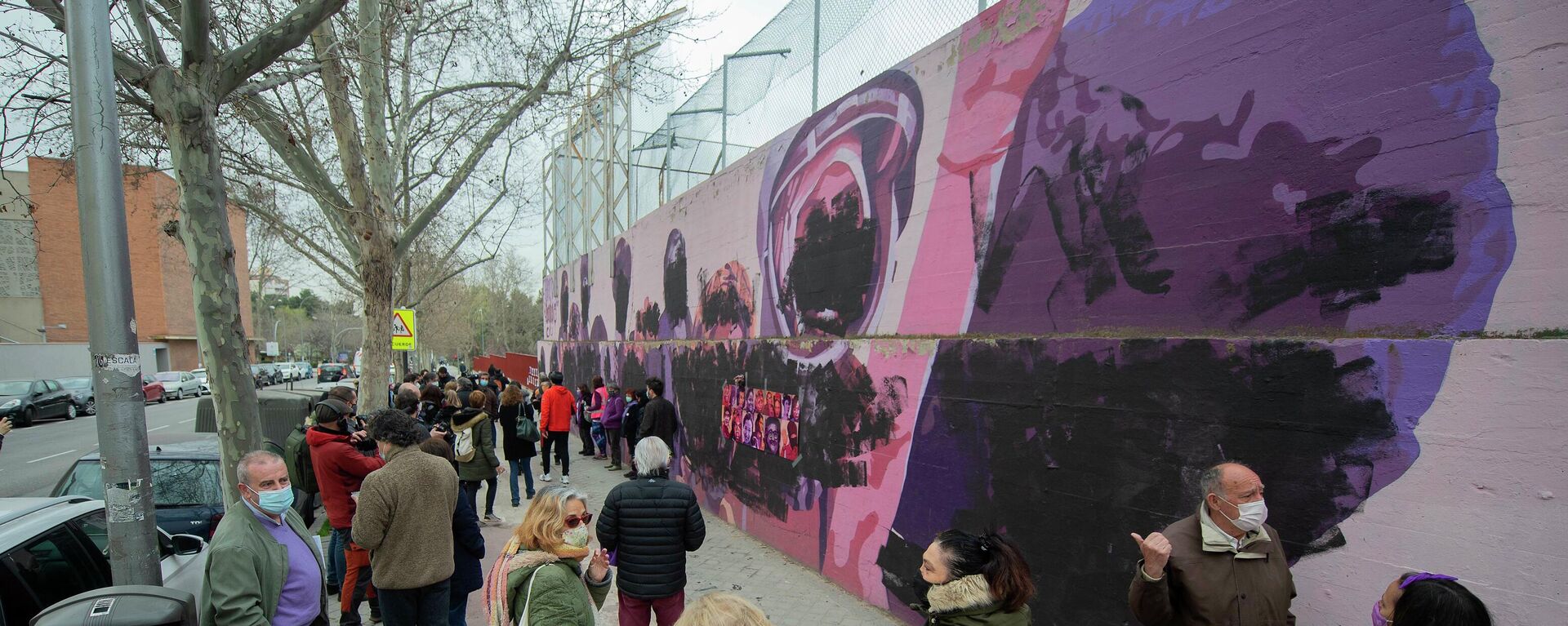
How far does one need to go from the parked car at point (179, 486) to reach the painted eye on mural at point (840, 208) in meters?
4.94

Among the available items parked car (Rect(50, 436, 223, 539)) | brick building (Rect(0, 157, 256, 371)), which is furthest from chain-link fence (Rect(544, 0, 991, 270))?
brick building (Rect(0, 157, 256, 371))

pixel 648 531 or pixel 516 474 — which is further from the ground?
pixel 648 531

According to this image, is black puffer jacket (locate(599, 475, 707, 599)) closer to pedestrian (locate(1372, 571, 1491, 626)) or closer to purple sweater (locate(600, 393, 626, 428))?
pedestrian (locate(1372, 571, 1491, 626))

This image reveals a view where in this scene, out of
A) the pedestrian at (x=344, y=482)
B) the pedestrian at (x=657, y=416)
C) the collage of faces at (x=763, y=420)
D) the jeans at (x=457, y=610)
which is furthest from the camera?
the pedestrian at (x=657, y=416)

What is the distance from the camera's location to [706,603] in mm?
1820

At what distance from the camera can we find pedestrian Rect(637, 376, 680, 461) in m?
8.45

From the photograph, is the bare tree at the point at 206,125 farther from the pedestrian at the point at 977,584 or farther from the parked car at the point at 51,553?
the pedestrian at the point at 977,584

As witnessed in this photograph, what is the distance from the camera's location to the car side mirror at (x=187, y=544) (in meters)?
3.98

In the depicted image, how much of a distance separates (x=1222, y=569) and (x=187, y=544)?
539 cm

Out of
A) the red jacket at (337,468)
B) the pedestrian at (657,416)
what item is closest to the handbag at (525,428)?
the pedestrian at (657,416)

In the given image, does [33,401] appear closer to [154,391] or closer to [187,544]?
[154,391]

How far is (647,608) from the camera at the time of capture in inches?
158

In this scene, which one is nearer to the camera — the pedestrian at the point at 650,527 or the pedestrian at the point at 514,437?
the pedestrian at the point at 650,527

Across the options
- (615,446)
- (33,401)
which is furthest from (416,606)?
(33,401)
